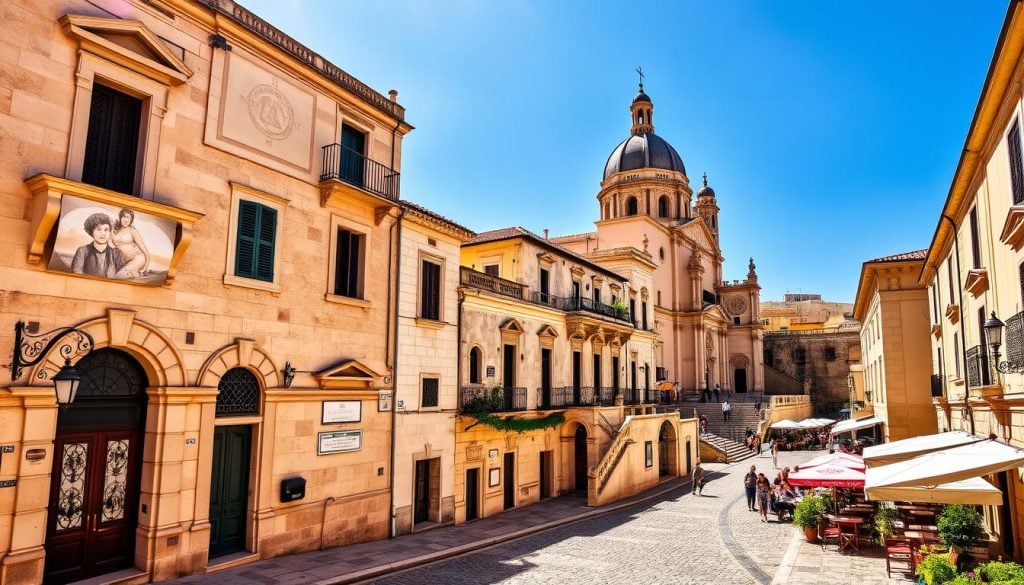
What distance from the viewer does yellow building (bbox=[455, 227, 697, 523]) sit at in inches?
847

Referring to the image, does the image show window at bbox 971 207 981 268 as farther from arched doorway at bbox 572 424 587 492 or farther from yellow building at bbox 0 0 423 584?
arched doorway at bbox 572 424 587 492

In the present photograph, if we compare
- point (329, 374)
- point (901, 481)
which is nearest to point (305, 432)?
point (329, 374)

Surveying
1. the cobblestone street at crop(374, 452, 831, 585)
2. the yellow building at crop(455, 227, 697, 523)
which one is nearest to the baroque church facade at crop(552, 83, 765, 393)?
the yellow building at crop(455, 227, 697, 523)

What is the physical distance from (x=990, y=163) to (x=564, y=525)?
15.0 meters

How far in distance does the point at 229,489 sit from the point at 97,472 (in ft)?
8.85

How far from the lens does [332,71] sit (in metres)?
16.2

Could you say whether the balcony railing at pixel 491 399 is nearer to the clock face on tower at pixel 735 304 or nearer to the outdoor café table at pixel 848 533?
the outdoor café table at pixel 848 533

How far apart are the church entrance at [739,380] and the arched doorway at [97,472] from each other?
57430mm

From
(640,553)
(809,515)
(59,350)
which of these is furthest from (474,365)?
(59,350)

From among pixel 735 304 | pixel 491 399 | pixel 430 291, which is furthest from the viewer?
pixel 735 304

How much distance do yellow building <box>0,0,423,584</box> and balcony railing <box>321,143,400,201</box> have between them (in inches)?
3.6

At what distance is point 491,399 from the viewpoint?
857 inches

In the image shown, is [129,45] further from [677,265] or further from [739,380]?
[739,380]

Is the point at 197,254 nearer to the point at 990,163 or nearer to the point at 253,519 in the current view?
the point at 253,519
